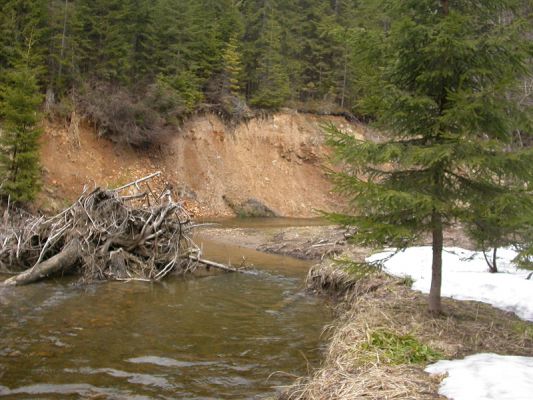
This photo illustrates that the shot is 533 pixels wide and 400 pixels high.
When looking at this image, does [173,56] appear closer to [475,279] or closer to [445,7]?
[475,279]

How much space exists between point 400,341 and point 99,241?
8.28 m

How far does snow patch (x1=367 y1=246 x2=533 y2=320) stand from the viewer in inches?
336

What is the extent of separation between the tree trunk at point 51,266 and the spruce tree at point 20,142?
983cm

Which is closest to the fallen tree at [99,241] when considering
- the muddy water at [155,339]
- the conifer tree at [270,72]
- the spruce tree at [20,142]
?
the muddy water at [155,339]

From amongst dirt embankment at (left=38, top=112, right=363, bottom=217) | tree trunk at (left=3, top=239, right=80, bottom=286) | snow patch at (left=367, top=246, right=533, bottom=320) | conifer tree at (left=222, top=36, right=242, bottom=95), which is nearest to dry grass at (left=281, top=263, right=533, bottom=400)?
snow patch at (left=367, top=246, right=533, bottom=320)

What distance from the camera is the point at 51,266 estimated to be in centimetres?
1143

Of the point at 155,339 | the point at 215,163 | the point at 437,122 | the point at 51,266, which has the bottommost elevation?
the point at 155,339

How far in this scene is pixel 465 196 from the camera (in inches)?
270

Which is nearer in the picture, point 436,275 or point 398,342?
point 398,342

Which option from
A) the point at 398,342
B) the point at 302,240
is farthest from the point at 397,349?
the point at 302,240

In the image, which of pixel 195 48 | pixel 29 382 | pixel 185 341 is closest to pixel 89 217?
pixel 185 341

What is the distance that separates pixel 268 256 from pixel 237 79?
73.5 ft

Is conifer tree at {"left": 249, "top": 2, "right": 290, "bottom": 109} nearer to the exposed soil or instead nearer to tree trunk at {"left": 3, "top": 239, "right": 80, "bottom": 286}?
the exposed soil

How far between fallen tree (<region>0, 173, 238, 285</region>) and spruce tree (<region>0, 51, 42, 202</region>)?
7.76 m
